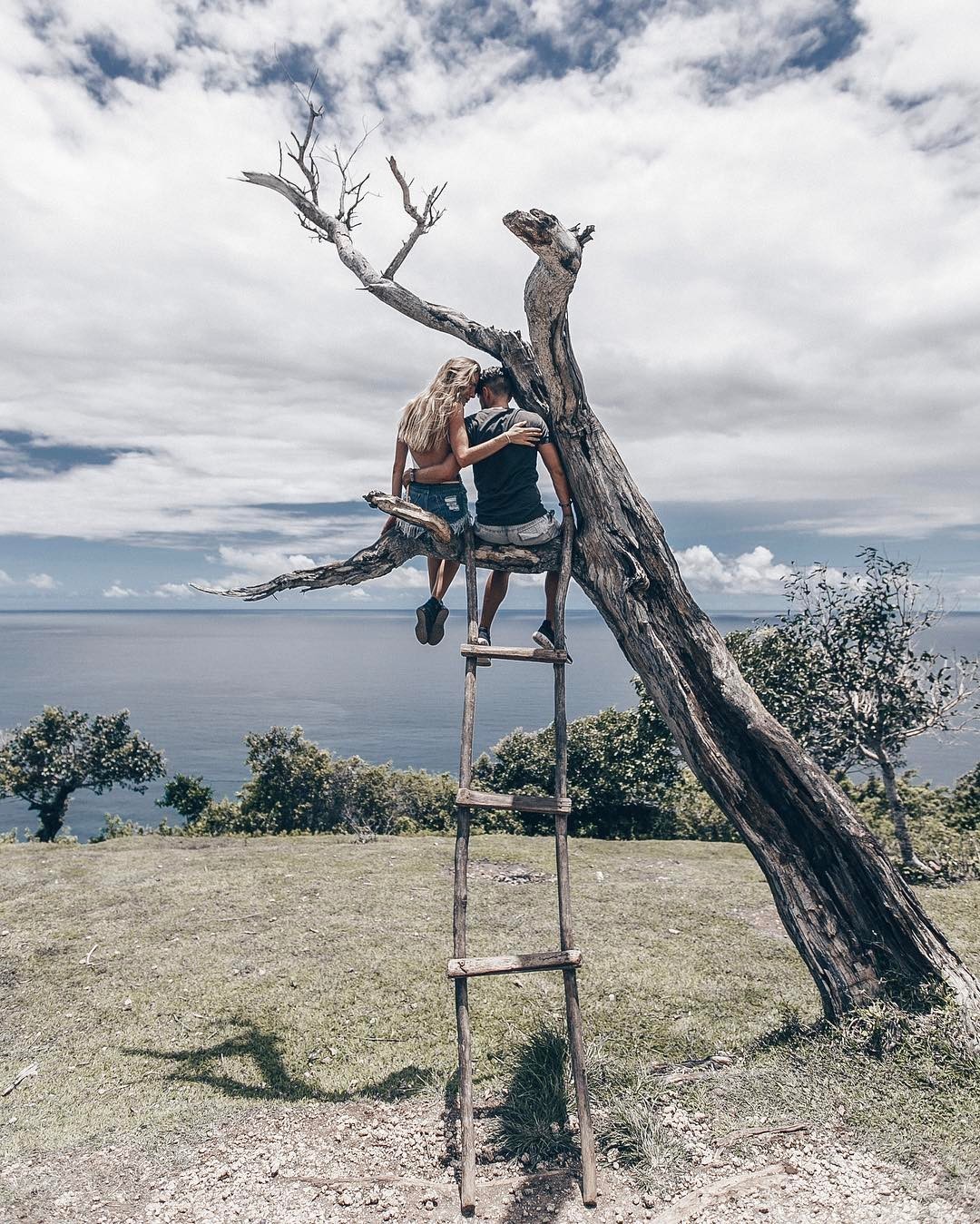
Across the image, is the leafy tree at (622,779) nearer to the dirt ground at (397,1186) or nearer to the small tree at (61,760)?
the small tree at (61,760)

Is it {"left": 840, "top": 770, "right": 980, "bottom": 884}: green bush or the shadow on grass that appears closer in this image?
the shadow on grass

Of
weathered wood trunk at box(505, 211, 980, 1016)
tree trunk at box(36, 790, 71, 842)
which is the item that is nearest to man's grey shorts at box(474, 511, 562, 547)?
weathered wood trunk at box(505, 211, 980, 1016)

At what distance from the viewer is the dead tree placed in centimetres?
702

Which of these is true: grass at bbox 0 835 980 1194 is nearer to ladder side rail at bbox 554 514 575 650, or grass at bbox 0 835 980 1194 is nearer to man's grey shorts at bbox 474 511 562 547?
ladder side rail at bbox 554 514 575 650

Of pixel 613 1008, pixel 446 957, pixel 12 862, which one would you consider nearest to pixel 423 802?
pixel 12 862

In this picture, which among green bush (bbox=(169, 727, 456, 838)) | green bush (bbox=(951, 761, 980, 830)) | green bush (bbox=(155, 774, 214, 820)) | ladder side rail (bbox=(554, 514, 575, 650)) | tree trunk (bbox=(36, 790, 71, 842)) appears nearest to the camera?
ladder side rail (bbox=(554, 514, 575, 650))

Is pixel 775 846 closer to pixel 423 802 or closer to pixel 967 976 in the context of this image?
pixel 967 976

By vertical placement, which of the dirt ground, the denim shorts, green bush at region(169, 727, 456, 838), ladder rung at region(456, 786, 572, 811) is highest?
the denim shorts

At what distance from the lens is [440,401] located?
6711 millimetres

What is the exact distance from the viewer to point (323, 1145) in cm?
640

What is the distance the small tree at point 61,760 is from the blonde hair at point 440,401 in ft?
84.2

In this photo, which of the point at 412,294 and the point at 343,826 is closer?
the point at 412,294

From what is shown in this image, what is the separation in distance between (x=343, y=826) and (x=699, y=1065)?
20.0 metres

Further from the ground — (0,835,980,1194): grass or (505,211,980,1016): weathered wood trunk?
(505,211,980,1016): weathered wood trunk
